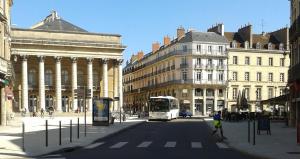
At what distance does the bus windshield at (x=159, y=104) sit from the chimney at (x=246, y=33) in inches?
1745

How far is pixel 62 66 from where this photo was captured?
3398 inches

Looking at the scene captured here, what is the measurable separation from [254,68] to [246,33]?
23.6 ft

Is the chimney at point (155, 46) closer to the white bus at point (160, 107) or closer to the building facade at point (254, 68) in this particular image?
the building facade at point (254, 68)

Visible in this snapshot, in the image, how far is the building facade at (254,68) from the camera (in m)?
91.8

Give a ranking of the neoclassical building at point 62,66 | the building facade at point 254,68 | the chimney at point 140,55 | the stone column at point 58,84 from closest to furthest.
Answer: the neoclassical building at point 62,66
the stone column at point 58,84
the building facade at point 254,68
the chimney at point 140,55

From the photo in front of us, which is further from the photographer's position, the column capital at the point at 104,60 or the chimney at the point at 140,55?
the chimney at the point at 140,55

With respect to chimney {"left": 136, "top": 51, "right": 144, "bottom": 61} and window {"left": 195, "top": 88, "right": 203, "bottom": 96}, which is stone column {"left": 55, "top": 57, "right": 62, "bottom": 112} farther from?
chimney {"left": 136, "top": 51, "right": 144, "bottom": 61}

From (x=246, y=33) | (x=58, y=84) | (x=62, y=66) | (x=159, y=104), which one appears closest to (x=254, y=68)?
(x=246, y=33)

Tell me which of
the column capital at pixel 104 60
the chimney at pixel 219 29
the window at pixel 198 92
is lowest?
the window at pixel 198 92

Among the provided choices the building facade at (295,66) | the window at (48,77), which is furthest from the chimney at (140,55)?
the building facade at (295,66)

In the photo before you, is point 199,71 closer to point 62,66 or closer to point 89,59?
point 89,59

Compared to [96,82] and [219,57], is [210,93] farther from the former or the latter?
[96,82]

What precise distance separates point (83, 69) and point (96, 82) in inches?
130

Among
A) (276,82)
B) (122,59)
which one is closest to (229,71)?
(276,82)
